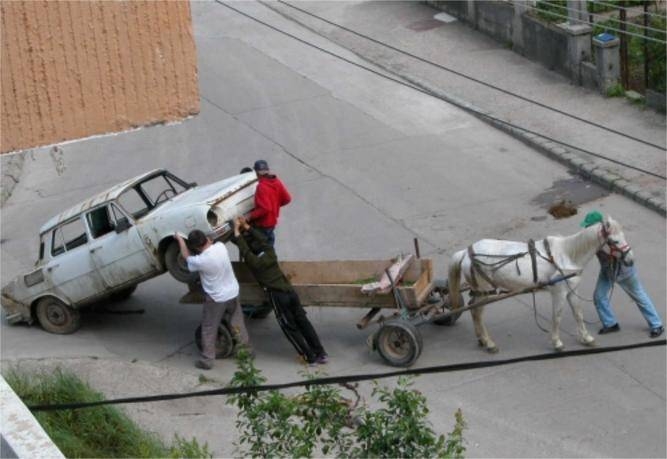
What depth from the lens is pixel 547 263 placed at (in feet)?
43.2

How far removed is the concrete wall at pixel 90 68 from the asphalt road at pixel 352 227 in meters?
5.72

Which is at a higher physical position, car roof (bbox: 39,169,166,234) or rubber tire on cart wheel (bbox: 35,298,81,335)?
Answer: car roof (bbox: 39,169,166,234)

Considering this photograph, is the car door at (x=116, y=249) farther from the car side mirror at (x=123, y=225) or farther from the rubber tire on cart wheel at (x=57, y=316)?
the rubber tire on cart wheel at (x=57, y=316)

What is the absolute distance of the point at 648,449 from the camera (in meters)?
11.8

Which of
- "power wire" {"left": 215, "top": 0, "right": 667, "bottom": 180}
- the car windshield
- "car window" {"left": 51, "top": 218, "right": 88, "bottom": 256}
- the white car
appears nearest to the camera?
the white car

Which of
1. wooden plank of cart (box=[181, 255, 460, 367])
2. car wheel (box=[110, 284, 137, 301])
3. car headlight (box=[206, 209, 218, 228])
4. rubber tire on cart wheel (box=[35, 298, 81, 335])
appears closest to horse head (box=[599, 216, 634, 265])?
wooden plank of cart (box=[181, 255, 460, 367])

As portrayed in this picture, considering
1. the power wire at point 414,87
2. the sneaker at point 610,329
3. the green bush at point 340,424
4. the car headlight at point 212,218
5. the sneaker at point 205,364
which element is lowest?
the sneaker at point 610,329

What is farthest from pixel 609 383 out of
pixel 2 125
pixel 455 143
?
pixel 2 125

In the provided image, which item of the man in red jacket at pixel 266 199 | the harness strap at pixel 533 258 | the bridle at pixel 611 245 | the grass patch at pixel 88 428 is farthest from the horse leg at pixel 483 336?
the grass patch at pixel 88 428

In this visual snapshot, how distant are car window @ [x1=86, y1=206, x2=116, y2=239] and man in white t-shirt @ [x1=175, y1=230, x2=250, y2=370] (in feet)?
4.12

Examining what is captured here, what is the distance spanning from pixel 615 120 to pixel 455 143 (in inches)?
99.4

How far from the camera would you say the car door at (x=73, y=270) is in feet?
46.9

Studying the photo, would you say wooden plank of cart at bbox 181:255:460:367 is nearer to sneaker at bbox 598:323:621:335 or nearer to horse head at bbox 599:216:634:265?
sneaker at bbox 598:323:621:335

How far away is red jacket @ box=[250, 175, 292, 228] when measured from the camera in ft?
44.9
